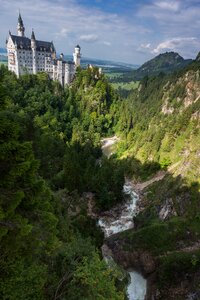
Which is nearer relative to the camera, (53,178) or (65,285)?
(65,285)

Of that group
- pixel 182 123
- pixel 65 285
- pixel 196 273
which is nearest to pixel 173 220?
pixel 196 273

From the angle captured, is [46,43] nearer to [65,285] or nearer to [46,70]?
[46,70]

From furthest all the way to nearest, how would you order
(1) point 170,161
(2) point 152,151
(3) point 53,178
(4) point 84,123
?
1. (4) point 84,123
2. (2) point 152,151
3. (1) point 170,161
4. (3) point 53,178

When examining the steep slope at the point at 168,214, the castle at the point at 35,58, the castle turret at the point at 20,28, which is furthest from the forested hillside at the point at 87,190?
the castle turret at the point at 20,28

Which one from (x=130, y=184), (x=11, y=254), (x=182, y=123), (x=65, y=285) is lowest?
(x=130, y=184)

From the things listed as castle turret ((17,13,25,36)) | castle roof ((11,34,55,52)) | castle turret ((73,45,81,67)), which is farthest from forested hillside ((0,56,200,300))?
castle turret ((17,13,25,36))

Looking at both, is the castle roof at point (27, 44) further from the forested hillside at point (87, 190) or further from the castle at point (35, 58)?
the forested hillside at point (87, 190)

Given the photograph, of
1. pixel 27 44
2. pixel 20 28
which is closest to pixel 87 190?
pixel 27 44
